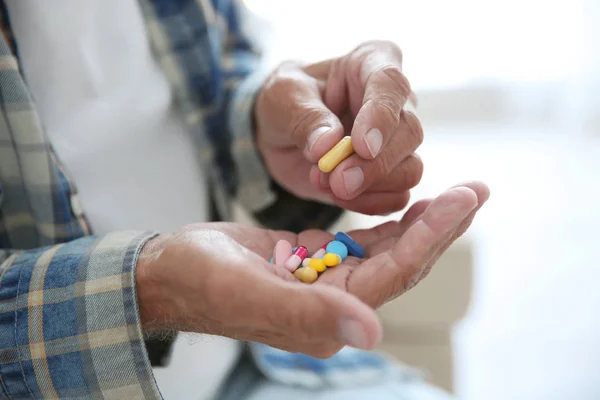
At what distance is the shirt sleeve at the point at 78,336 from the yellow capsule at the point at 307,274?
6.0 inches

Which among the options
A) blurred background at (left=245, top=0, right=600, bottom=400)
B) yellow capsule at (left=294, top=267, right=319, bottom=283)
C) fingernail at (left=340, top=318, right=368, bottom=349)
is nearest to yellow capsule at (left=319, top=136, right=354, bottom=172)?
yellow capsule at (left=294, top=267, right=319, bottom=283)

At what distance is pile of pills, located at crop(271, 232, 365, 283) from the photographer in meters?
0.54

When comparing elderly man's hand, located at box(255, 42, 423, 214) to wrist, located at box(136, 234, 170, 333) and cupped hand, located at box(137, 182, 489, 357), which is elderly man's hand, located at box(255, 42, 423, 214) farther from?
wrist, located at box(136, 234, 170, 333)

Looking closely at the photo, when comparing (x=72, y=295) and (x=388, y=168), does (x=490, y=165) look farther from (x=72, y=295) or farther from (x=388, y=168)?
(x=72, y=295)

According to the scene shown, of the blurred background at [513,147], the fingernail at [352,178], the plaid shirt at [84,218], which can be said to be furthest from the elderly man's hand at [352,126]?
the blurred background at [513,147]

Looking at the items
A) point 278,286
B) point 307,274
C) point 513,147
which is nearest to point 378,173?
point 307,274

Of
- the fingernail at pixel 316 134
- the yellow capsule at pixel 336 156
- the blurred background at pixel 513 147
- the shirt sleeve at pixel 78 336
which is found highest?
the fingernail at pixel 316 134

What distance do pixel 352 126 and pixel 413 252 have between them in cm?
24

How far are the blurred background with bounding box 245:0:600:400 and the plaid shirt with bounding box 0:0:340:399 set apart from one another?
0.53 metres

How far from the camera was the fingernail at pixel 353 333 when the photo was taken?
38 centimetres

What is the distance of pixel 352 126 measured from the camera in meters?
0.67

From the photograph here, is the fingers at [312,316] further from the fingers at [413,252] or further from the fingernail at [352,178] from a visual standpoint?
the fingernail at [352,178]

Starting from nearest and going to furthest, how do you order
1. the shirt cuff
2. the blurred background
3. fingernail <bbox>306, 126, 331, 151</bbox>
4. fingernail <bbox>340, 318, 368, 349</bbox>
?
fingernail <bbox>340, 318, 368, 349</bbox>
fingernail <bbox>306, 126, 331, 151</bbox>
the shirt cuff
the blurred background

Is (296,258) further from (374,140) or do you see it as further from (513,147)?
(513,147)
